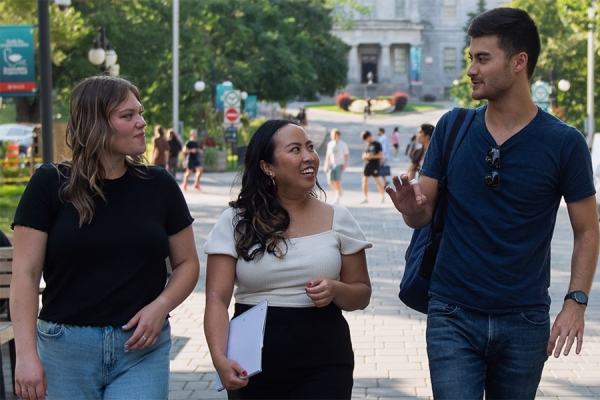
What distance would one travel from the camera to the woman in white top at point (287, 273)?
3602 millimetres

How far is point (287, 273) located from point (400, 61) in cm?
11160

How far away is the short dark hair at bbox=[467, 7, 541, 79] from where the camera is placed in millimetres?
3699

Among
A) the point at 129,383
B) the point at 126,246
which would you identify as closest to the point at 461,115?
the point at 126,246

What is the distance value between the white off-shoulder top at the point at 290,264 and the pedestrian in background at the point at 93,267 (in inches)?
10.5

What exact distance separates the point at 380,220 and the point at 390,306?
29.0 ft

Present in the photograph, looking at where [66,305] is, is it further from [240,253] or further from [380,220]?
[380,220]

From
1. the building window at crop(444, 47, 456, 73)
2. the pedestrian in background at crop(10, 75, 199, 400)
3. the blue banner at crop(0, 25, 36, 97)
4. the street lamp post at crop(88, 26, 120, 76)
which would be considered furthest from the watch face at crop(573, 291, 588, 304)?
the building window at crop(444, 47, 456, 73)

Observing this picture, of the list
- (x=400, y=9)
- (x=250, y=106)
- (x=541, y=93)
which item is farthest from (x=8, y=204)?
(x=400, y=9)

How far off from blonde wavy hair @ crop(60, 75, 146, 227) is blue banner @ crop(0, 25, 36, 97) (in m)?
10.5

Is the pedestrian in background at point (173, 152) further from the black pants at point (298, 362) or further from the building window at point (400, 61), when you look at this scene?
the building window at point (400, 61)

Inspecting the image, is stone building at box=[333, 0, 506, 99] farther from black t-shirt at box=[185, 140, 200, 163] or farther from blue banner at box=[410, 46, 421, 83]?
black t-shirt at box=[185, 140, 200, 163]

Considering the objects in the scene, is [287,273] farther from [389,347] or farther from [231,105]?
[231,105]

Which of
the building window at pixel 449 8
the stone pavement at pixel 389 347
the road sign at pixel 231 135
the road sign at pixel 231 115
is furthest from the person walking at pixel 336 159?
the building window at pixel 449 8

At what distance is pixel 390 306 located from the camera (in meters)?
9.62
